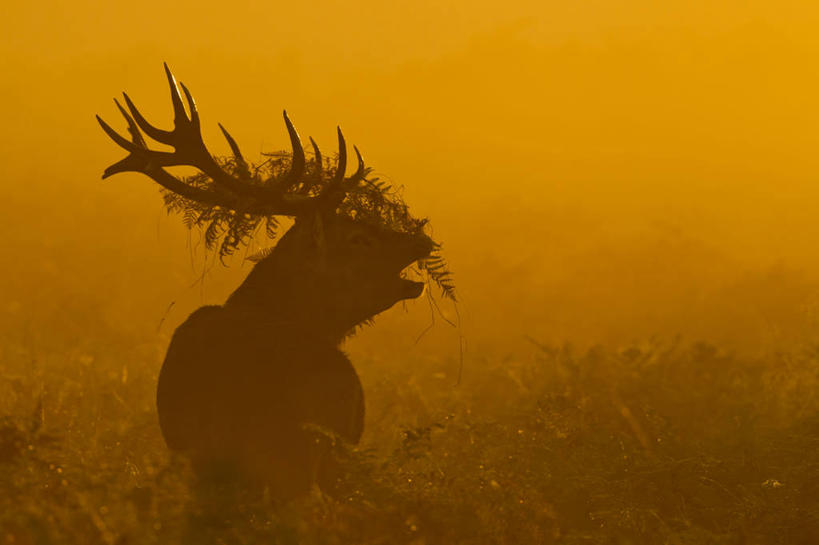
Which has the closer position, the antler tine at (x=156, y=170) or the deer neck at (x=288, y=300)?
the deer neck at (x=288, y=300)

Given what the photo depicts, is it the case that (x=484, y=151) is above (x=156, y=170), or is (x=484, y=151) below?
above

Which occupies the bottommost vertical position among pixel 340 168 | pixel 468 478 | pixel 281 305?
pixel 468 478

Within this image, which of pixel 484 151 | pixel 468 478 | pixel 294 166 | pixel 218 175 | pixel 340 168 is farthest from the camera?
pixel 484 151

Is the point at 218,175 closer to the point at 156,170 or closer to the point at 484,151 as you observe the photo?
the point at 156,170

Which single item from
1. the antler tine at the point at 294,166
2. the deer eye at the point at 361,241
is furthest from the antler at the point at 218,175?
the deer eye at the point at 361,241

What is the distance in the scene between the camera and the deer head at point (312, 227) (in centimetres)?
562

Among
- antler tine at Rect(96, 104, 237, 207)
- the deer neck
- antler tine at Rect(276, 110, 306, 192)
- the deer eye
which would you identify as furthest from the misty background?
the deer eye

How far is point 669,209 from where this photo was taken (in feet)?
76.8

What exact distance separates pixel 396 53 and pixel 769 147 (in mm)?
14440

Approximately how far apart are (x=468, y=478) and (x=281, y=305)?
1376 mm

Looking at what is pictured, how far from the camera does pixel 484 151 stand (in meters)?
30.9

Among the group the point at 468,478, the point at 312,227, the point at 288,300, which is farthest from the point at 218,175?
the point at 468,478

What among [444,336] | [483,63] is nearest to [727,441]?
[444,336]

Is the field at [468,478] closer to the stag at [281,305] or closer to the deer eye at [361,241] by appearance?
the stag at [281,305]
